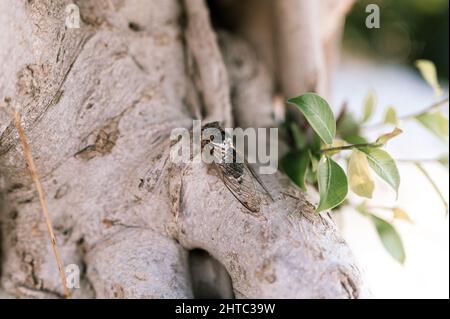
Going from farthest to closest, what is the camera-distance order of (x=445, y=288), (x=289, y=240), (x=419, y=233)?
1. (x=419, y=233)
2. (x=445, y=288)
3. (x=289, y=240)

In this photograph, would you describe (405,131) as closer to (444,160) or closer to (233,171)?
(444,160)

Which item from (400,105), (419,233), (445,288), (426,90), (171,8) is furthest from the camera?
(426,90)

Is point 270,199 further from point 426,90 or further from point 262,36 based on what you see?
point 426,90

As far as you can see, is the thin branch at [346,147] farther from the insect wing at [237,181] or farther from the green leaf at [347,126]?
the green leaf at [347,126]

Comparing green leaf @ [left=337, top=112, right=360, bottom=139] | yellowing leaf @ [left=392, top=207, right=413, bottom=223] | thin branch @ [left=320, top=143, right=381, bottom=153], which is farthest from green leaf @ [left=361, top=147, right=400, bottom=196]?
green leaf @ [left=337, top=112, right=360, bottom=139]

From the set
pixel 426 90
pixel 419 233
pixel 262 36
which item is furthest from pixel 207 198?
pixel 426 90

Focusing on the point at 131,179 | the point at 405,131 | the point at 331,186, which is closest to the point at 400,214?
the point at 331,186

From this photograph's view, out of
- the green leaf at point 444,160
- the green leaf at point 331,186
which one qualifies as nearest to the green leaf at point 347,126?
the green leaf at point 444,160
